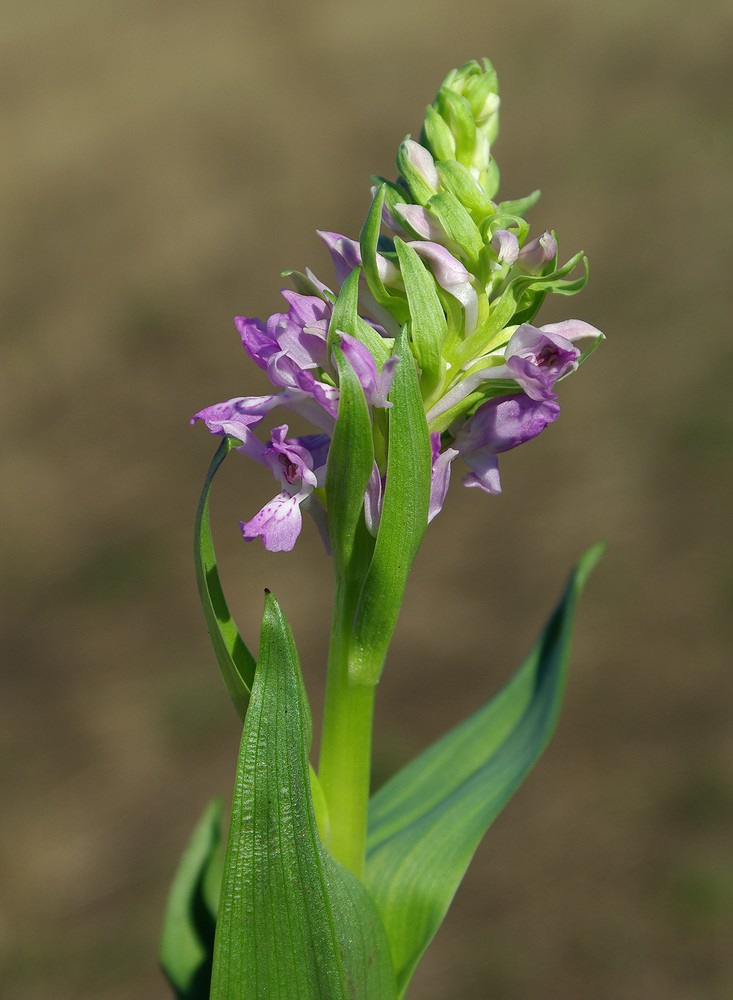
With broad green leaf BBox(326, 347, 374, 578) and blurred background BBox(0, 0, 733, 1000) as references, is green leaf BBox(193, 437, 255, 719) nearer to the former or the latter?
broad green leaf BBox(326, 347, 374, 578)

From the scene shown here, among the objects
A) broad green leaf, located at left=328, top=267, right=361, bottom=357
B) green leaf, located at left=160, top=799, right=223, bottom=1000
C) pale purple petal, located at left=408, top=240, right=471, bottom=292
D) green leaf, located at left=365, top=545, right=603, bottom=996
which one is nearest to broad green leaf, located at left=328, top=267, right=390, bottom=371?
broad green leaf, located at left=328, top=267, right=361, bottom=357

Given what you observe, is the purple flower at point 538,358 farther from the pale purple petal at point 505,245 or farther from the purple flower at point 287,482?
the purple flower at point 287,482

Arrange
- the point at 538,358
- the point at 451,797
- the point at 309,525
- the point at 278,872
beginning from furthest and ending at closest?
the point at 309,525
the point at 451,797
the point at 538,358
the point at 278,872

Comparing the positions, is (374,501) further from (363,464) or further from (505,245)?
(505,245)

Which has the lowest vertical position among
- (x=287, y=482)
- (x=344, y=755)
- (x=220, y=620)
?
(x=344, y=755)

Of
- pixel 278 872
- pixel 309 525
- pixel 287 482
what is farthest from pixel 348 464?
pixel 309 525

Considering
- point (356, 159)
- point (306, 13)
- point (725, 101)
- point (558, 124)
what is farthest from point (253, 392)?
point (306, 13)
